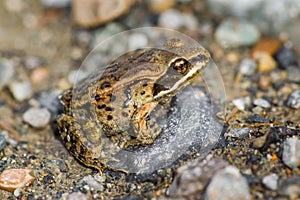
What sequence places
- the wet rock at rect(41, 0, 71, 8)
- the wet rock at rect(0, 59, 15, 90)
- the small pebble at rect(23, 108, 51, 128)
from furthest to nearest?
the wet rock at rect(41, 0, 71, 8) < the wet rock at rect(0, 59, 15, 90) < the small pebble at rect(23, 108, 51, 128)

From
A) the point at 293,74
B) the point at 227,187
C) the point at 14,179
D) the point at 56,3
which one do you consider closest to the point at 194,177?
the point at 227,187

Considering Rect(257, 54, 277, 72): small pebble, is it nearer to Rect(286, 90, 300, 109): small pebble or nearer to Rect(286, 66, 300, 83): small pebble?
Rect(286, 66, 300, 83): small pebble

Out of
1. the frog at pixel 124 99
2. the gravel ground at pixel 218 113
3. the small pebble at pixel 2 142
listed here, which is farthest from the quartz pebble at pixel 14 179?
the frog at pixel 124 99

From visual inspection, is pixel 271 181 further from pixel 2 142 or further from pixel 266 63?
pixel 2 142

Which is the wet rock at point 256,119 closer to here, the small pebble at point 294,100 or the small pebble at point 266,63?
the small pebble at point 294,100

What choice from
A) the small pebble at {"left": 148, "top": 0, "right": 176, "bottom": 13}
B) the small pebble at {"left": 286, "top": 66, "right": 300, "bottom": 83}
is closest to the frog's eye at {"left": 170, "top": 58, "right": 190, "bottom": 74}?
the small pebble at {"left": 286, "top": 66, "right": 300, "bottom": 83}

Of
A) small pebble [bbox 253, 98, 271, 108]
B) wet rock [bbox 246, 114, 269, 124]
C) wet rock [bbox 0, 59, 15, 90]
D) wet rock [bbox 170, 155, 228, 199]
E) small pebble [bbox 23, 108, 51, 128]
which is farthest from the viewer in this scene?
wet rock [bbox 0, 59, 15, 90]

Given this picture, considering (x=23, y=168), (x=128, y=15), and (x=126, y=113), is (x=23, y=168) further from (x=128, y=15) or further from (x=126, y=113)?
(x=128, y=15)
